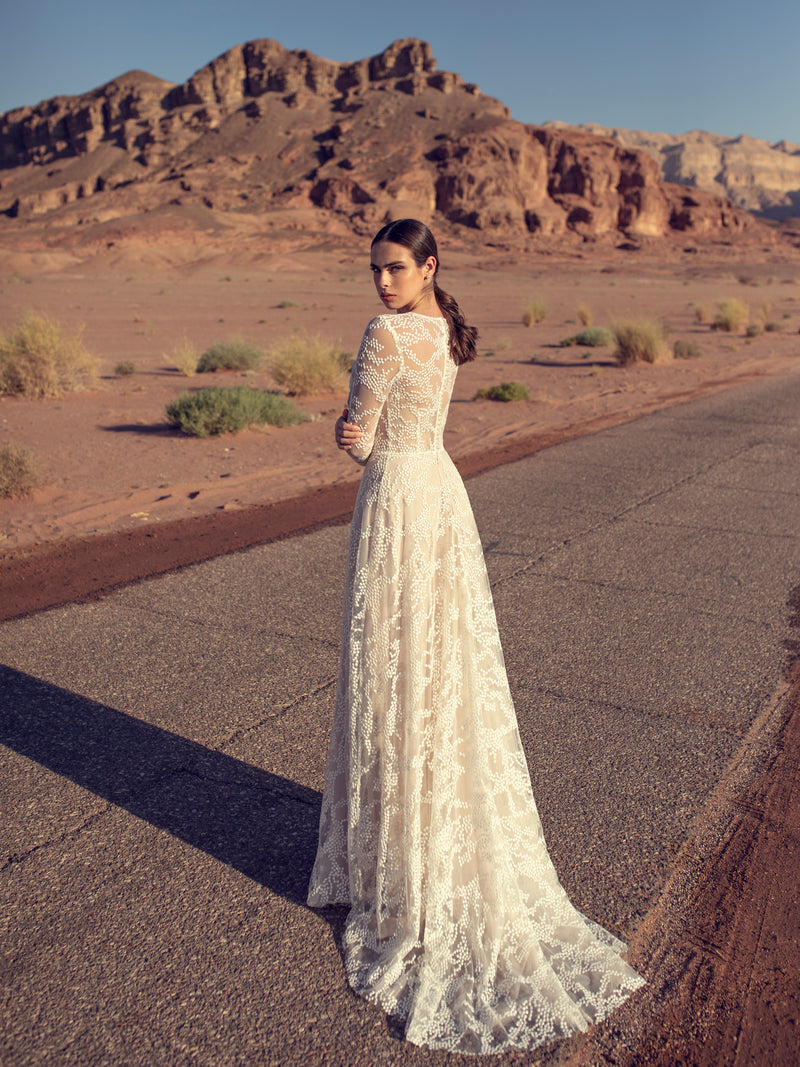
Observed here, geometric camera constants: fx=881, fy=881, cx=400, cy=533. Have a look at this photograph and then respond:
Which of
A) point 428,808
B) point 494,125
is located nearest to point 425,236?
point 428,808

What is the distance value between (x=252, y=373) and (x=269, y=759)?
55.1 ft

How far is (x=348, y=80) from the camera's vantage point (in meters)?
128

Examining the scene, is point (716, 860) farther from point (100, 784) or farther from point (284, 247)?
point (284, 247)

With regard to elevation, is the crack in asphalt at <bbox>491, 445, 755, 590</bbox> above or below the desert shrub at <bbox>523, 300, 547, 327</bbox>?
below

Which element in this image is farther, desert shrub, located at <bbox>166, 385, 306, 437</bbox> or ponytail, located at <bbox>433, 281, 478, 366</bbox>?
desert shrub, located at <bbox>166, 385, 306, 437</bbox>

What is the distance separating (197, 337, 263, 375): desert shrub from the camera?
63.9 feet

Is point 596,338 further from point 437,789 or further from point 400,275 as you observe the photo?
point 437,789

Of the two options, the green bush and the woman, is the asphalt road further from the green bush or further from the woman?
the green bush

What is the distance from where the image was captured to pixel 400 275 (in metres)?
2.46

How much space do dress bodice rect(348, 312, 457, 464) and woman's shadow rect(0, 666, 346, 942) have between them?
56.5 inches

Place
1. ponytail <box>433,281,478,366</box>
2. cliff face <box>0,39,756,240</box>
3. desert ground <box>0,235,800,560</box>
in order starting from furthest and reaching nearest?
cliff face <box>0,39,756,240</box> → desert ground <box>0,235,800,560</box> → ponytail <box>433,281,478,366</box>

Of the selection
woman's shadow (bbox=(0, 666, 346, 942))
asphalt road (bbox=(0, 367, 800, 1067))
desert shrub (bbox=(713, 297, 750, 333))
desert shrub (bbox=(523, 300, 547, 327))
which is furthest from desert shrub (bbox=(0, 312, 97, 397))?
desert shrub (bbox=(713, 297, 750, 333))

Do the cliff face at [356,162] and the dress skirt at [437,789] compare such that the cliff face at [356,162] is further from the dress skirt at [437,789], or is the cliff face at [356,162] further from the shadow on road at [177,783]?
the dress skirt at [437,789]

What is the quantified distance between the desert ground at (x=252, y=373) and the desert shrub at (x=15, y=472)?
0.18 meters
